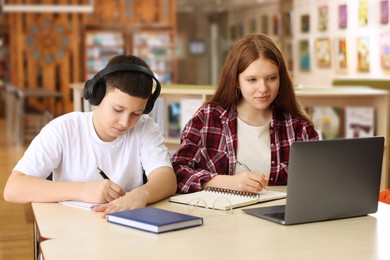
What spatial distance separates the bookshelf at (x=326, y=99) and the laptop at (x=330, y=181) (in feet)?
10.5

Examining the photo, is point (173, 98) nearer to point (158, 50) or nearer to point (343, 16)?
point (343, 16)

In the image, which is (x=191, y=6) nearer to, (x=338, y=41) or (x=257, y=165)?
(x=338, y=41)

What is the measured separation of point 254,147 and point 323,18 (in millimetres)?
8162

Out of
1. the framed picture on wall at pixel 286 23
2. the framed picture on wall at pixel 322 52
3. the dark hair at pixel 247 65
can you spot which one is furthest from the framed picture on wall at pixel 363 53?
the dark hair at pixel 247 65

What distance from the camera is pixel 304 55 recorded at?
11.2m

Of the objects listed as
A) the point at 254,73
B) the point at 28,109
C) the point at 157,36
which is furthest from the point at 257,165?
the point at 157,36

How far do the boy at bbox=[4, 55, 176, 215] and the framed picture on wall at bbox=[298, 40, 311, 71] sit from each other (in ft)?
28.9

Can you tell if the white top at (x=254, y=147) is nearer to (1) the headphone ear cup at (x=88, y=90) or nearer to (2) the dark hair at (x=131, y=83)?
(2) the dark hair at (x=131, y=83)

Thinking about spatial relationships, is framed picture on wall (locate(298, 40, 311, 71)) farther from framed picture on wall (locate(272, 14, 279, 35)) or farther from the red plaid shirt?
the red plaid shirt

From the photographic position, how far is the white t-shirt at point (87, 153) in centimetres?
233

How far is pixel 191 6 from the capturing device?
46.6 ft

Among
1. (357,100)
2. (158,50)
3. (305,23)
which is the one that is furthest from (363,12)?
(158,50)

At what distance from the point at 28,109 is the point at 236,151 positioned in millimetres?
9015

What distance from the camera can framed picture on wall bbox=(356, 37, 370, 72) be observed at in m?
9.30
